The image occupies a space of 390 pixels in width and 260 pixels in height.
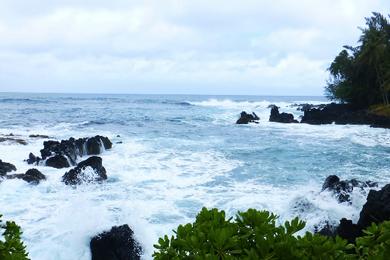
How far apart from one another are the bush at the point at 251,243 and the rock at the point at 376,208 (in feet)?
23.7

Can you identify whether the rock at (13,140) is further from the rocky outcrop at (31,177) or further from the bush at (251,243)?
the bush at (251,243)

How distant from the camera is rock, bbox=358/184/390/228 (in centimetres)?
952

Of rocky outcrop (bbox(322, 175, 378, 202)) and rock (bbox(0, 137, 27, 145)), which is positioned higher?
rocky outcrop (bbox(322, 175, 378, 202))

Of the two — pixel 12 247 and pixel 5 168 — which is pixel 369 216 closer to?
pixel 12 247

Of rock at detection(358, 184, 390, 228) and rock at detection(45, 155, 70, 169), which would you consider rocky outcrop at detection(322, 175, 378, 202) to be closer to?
rock at detection(358, 184, 390, 228)

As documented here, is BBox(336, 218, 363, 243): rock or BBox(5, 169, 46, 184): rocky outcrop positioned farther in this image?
BBox(5, 169, 46, 184): rocky outcrop

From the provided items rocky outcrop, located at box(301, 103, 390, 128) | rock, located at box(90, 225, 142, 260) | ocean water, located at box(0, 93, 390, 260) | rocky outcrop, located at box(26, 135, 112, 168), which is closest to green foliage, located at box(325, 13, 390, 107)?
rocky outcrop, located at box(301, 103, 390, 128)

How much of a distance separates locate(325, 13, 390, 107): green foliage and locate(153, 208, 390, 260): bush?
133ft

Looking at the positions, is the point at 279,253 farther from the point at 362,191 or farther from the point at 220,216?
the point at 362,191

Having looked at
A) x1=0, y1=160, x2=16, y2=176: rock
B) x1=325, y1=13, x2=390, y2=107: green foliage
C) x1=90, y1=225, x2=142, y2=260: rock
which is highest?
x1=325, y1=13, x2=390, y2=107: green foliage

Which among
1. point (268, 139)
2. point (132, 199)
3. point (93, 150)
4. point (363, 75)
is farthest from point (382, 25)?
point (132, 199)

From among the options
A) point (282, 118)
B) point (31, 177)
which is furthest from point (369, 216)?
point (282, 118)

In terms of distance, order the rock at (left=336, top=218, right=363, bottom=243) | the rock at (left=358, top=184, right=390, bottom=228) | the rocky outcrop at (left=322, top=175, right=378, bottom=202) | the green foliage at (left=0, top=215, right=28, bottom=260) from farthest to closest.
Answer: the rocky outcrop at (left=322, top=175, right=378, bottom=202) < the rock at (left=358, top=184, right=390, bottom=228) < the rock at (left=336, top=218, right=363, bottom=243) < the green foliage at (left=0, top=215, right=28, bottom=260)

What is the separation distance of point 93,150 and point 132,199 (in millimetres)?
→ 10107
